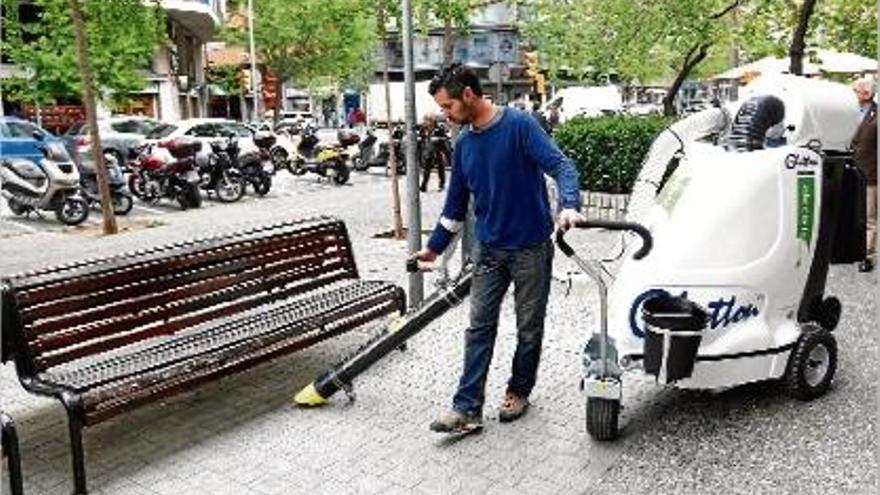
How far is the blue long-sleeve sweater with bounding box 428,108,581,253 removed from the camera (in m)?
4.47

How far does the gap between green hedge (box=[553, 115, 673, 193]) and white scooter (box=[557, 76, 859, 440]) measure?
258 inches

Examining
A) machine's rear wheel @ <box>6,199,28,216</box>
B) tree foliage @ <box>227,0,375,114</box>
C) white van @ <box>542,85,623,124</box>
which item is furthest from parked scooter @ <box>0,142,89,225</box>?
tree foliage @ <box>227,0,375,114</box>

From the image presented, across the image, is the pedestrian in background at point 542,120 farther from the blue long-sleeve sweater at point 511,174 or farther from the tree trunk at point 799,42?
the tree trunk at point 799,42

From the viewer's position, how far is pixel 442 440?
185 inches

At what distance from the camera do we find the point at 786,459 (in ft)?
14.2

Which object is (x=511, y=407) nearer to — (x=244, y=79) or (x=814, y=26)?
(x=814, y=26)

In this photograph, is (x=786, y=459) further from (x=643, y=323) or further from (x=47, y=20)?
(x=47, y=20)

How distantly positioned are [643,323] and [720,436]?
2.15 feet

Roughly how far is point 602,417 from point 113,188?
12451 millimetres

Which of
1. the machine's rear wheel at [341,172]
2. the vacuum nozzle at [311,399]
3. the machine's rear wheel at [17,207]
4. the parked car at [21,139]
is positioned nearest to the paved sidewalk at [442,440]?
the vacuum nozzle at [311,399]

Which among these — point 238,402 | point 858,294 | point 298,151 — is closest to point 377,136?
point 298,151

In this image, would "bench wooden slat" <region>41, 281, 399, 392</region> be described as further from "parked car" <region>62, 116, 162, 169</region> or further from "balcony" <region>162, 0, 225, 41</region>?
"balcony" <region>162, 0, 225, 41</region>

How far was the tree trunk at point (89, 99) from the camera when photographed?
12.2m

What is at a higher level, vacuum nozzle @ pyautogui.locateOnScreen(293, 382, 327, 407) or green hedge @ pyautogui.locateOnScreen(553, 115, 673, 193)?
green hedge @ pyautogui.locateOnScreen(553, 115, 673, 193)
